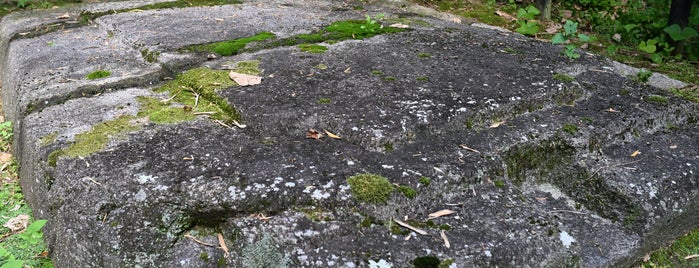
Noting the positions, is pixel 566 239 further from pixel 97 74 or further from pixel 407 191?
pixel 97 74

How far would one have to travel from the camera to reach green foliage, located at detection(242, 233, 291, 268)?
137cm

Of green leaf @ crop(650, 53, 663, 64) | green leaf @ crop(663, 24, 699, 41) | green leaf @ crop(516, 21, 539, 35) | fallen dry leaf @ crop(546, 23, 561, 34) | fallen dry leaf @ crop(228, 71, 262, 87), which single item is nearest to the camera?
fallen dry leaf @ crop(228, 71, 262, 87)

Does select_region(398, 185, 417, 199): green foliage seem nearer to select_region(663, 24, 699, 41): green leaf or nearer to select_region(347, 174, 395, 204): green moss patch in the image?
select_region(347, 174, 395, 204): green moss patch

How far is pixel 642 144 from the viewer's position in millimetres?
2000

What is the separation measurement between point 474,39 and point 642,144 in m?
1.11

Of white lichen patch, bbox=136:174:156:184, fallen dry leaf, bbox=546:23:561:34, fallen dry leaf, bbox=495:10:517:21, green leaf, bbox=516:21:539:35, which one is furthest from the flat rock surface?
fallen dry leaf, bbox=495:10:517:21

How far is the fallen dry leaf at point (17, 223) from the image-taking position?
6.55 ft

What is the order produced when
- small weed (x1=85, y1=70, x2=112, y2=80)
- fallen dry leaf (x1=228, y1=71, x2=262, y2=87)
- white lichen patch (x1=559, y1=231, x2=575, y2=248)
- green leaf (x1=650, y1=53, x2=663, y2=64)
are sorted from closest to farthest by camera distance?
white lichen patch (x1=559, y1=231, x2=575, y2=248) → fallen dry leaf (x1=228, y1=71, x2=262, y2=87) → small weed (x1=85, y1=70, x2=112, y2=80) → green leaf (x1=650, y1=53, x2=663, y2=64)

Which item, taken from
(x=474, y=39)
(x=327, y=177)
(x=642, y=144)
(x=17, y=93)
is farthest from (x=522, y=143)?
(x=17, y=93)

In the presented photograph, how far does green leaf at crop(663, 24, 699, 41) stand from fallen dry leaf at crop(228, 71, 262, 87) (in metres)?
2.87

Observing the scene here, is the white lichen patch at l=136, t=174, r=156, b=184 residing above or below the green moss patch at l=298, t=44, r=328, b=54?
below

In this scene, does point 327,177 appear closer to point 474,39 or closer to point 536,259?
point 536,259

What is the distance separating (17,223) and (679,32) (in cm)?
387

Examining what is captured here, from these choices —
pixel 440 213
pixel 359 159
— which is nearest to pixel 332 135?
pixel 359 159
